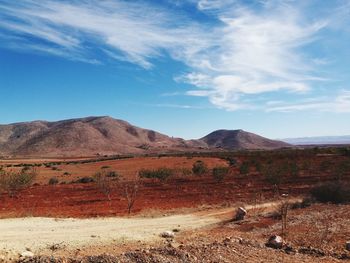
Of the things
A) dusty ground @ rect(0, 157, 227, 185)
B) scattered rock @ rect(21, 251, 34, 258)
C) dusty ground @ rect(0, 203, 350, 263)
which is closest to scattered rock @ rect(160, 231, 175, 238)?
dusty ground @ rect(0, 203, 350, 263)

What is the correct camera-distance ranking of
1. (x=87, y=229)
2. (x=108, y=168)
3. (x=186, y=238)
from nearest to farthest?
(x=186, y=238) → (x=87, y=229) → (x=108, y=168)

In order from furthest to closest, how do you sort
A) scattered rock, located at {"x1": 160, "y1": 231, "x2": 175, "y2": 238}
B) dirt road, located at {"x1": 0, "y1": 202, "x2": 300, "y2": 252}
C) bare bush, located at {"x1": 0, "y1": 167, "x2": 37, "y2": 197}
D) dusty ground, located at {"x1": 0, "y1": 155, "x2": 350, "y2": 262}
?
bare bush, located at {"x1": 0, "y1": 167, "x2": 37, "y2": 197}
scattered rock, located at {"x1": 160, "y1": 231, "x2": 175, "y2": 238}
dirt road, located at {"x1": 0, "y1": 202, "x2": 300, "y2": 252}
dusty ground, located at {"x1": 0, "y1": 155, "x2": 350, "y2": 262}

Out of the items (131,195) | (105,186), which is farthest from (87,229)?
(105,186)

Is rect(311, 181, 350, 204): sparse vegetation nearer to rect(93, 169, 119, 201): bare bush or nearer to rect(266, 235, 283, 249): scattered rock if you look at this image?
rect(266, 235, 283, 249): scattered rock

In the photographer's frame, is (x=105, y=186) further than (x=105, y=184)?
No

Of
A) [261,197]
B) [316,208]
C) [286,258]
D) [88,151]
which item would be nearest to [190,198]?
[261,197]

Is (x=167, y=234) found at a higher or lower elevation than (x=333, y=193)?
lower

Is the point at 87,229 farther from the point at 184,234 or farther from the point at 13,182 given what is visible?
the point at 13,182

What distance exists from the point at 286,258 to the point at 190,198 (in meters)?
17.5

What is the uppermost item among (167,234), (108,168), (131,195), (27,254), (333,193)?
(333,193)

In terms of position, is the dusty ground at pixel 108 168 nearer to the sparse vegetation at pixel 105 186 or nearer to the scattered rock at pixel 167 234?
the sparse vegetation at pixel 105 186

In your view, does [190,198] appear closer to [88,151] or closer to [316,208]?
[316,208]

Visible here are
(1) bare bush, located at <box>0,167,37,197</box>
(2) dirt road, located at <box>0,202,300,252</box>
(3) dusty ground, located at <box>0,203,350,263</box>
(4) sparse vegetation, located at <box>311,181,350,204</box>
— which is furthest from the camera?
(1) bare bush, located at <box>0,167,37,197</box>

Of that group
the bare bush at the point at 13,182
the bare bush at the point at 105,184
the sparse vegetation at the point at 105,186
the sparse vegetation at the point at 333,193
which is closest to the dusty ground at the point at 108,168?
the bare bush at the point at 105,184
